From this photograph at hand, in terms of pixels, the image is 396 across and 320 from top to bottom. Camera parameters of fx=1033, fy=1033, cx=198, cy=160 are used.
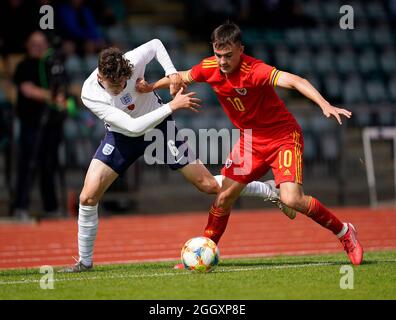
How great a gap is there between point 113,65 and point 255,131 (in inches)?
61.5

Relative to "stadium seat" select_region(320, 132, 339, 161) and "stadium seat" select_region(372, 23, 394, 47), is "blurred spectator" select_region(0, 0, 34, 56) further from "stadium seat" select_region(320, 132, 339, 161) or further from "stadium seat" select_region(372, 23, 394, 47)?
"stadium seat" select_region(372, 23, 394, 47)

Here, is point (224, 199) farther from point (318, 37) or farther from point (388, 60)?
point (388, 60)

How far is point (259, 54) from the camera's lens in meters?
22.0

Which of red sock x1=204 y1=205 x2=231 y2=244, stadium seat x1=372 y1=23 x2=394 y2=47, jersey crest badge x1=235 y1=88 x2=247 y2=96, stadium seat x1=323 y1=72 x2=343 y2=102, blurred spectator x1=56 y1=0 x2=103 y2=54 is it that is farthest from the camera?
stadium seat x1=372 y1=23 x2=394 y2=47

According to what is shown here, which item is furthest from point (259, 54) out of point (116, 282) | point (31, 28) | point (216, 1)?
point (116, 282)

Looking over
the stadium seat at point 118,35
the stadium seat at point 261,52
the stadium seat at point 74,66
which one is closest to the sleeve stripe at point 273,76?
the stadium seat at point 74,66

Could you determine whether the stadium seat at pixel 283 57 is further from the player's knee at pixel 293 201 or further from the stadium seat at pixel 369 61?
the player's knee at pixel 293 201

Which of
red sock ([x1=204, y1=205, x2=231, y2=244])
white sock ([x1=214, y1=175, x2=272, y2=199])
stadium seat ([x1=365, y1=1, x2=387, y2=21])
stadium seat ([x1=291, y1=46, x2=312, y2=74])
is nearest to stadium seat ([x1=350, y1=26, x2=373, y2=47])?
stadium seat ([x1=365, y1=1, x2=387, y2=21])

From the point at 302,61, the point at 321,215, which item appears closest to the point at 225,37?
the point at 321,215

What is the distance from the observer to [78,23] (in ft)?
64.5

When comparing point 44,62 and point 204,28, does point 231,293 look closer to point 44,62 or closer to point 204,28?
point 44,62

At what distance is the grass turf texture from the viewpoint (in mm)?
8164

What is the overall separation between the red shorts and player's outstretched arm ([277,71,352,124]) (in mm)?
724

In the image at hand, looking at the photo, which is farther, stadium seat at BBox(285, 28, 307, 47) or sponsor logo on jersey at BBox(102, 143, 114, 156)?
stadium seat at BBox(285, 28, 307, 47)
